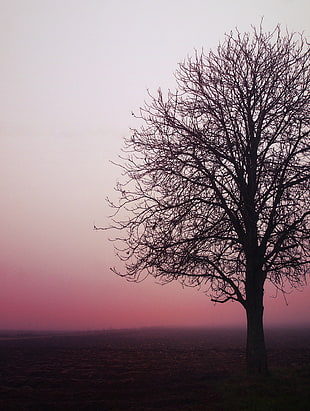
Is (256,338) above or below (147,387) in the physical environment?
above

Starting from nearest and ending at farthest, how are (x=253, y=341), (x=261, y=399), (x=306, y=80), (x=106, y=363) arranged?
(x=261, y=399)
(x=253, y=341)
(x=306, y=80)
(x=106, y=363)

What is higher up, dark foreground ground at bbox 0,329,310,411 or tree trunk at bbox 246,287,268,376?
tree trunk at bbox 246,287,268,376

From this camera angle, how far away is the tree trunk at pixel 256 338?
1363 cm

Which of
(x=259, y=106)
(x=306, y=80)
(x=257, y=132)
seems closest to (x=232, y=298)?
(x=257, y=132)

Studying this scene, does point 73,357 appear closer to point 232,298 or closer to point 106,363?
point 106,363

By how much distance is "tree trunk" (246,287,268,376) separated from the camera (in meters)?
13.6

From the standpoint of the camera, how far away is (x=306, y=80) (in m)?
14.7

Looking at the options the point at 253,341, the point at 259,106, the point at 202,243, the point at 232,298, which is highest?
the point at 259,106

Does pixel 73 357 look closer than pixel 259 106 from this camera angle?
No

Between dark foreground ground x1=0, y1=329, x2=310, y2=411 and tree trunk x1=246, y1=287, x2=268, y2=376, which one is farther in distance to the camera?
tree trunk x1=246, y1=287, x2=268, y2=376

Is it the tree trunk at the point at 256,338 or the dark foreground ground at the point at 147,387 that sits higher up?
the tree trunk at the point at 256,338

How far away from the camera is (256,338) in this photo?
13.8 metres

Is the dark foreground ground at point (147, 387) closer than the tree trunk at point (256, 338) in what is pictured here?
Yes

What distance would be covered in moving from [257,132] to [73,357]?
15.8 metres
